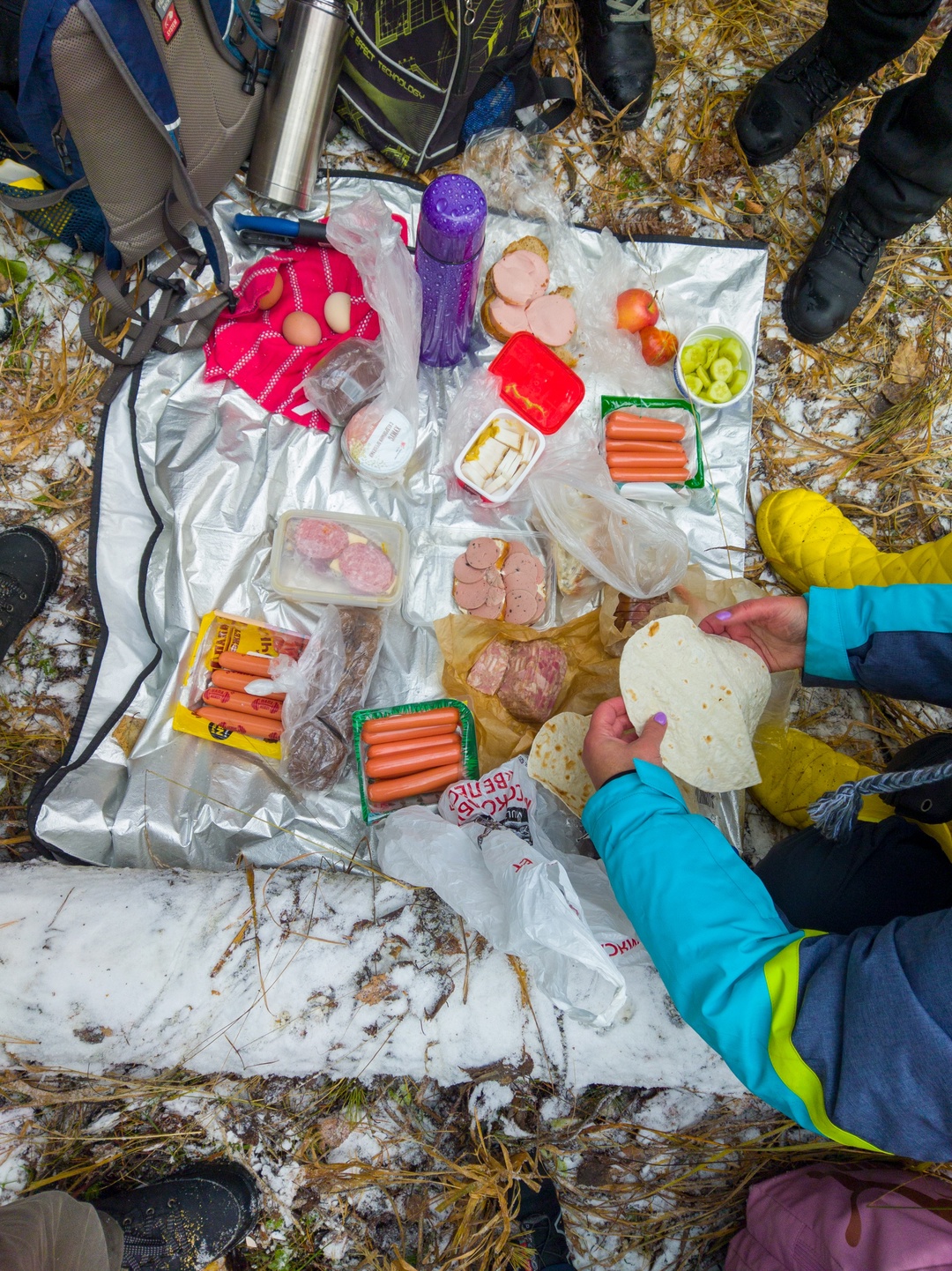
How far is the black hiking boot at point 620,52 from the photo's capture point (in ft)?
7.70

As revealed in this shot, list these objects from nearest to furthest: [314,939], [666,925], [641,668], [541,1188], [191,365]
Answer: [666,925]
[314,939]
[641,668]
[541,1188]
[191,365]

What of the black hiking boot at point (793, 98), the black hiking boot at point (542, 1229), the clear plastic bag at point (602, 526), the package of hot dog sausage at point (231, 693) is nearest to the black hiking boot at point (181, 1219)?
the black hiking boot at point (542, 1229)

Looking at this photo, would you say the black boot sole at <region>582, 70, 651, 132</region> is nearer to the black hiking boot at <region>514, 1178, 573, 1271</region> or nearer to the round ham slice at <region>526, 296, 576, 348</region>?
the round ham slice at <region>526, 296, 576, 348</region>

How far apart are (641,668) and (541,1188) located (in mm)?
1492

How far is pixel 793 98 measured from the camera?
241 centimetres

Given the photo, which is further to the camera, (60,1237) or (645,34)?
(645,34)

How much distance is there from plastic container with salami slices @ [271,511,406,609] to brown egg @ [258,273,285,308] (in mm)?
665

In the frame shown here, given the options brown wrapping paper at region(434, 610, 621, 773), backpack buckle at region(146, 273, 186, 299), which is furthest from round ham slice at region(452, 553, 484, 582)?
backpack buckle at region(146, 273, 186, 299)

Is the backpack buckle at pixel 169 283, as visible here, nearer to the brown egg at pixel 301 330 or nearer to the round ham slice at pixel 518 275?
the brown egg at pixel 301 330

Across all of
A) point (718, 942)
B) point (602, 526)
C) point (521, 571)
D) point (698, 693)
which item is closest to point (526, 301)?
point (602, 526)

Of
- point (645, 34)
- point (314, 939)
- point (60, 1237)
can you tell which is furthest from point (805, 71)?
point (60, 1237)

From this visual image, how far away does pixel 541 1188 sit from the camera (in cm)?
204

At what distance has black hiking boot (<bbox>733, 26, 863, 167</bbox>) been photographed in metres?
2.39

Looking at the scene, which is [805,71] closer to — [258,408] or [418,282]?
[418,282]
